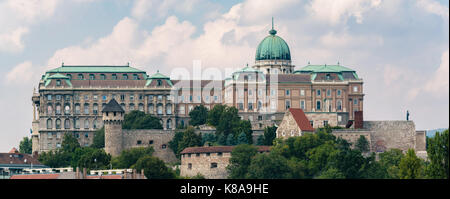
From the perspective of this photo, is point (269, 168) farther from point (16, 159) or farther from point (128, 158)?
point (16, 159)

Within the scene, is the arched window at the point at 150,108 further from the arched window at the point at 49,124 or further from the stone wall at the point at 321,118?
the stone wall at the point at 321,118

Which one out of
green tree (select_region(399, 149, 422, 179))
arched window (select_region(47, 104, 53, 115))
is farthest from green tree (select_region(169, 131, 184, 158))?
green tree (select_region(399, 149, 422, 179))

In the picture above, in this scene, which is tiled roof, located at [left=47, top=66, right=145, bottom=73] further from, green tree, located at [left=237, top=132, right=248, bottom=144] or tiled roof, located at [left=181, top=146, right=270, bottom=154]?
tiled roof, located at [left=181, top=146, right=270, bottom=154]

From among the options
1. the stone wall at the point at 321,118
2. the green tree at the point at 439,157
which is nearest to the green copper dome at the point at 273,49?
the stone wall at the point at 321,118

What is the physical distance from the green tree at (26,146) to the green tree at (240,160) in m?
62.1

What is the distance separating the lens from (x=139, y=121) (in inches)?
6363

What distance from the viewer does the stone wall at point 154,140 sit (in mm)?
147125

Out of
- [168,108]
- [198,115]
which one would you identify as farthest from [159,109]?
[198,115]

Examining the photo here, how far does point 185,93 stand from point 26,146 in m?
25.5

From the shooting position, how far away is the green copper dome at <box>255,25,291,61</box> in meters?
188

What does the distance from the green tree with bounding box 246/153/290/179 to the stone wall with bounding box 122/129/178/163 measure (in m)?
27.1
